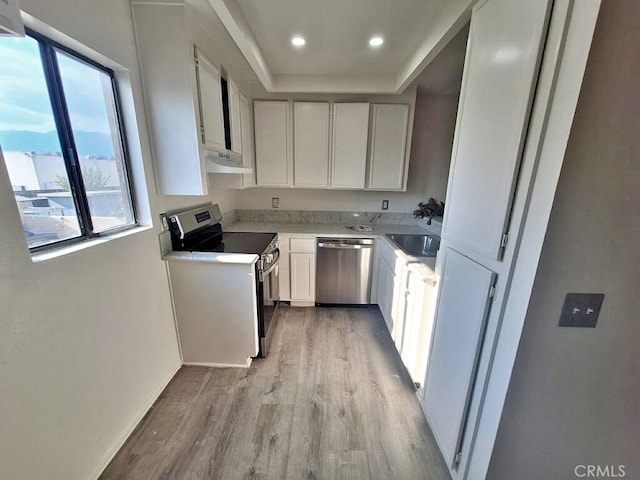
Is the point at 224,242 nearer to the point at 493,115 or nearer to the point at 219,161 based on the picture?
the point at 219,161

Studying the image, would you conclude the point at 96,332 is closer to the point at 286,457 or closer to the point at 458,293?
the point at 286,457

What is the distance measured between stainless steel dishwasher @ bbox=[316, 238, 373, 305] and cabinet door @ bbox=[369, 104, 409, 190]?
30.1 inches

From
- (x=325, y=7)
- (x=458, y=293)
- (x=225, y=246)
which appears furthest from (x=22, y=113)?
(x=458, y=293)

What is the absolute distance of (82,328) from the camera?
1.20 metres

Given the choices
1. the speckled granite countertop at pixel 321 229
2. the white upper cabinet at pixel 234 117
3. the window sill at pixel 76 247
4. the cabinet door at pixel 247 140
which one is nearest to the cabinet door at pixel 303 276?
the speckled granite countertop at pixel 321 229

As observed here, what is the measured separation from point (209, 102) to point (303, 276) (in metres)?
1.88

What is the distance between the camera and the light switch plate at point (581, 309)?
858mm

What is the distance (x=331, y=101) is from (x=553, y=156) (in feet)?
8.14

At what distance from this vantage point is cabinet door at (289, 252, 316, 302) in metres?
2.85

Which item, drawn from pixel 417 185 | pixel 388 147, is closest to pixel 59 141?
pixel 388 147

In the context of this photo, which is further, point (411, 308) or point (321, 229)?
point (321, 229)

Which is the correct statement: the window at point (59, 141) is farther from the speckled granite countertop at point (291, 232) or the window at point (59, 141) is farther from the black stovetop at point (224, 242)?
the black stovetop at point (224, 242)

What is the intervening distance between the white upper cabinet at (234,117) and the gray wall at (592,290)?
89.4 inches

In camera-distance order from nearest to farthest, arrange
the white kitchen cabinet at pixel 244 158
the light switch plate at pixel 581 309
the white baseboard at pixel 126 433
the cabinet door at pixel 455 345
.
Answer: the light switch plate at pixel 581 309, the cabinet door at pixel 455 345, the white baseboard at pixel 126 433, the white kitchen cabinet at pixel 244 158
